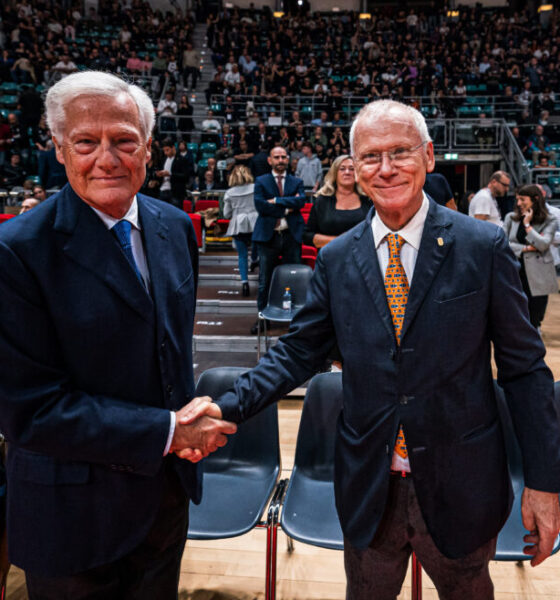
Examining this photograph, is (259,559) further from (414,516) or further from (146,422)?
(146,422)

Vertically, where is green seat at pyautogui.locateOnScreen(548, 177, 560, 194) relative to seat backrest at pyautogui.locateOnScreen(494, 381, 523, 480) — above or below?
above

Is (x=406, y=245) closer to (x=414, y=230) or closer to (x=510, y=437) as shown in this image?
(x=414, y=230)

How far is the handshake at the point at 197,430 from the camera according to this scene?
51.7 inches

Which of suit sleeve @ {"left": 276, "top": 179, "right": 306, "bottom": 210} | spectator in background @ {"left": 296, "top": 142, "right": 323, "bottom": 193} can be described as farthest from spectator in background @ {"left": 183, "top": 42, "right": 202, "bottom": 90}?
suit sleeve @ {"left": 276, "top": 179, "right": 306, "bottom": 210}

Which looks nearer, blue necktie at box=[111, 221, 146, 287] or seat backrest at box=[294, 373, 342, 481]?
blue necktie at box=[111, 221, 146, 287]

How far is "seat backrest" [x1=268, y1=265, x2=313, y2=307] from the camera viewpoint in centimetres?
464

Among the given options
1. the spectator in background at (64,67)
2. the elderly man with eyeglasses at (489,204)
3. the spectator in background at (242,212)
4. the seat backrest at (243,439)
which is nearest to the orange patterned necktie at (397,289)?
the seat backrest at (243,439)

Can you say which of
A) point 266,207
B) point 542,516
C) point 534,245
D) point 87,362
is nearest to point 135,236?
point 87,362

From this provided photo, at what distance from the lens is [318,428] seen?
2.34 metres

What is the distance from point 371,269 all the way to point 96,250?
0.63 metres

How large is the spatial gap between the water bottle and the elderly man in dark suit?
10.1 feet

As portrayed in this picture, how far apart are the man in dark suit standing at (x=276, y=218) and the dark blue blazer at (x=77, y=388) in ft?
12.3

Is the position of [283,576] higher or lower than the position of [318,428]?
lower

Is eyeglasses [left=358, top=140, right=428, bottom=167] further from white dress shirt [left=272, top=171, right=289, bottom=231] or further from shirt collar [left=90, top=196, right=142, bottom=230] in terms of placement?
white dress shirt [left=272, top=171, right=289, bottom=231]
